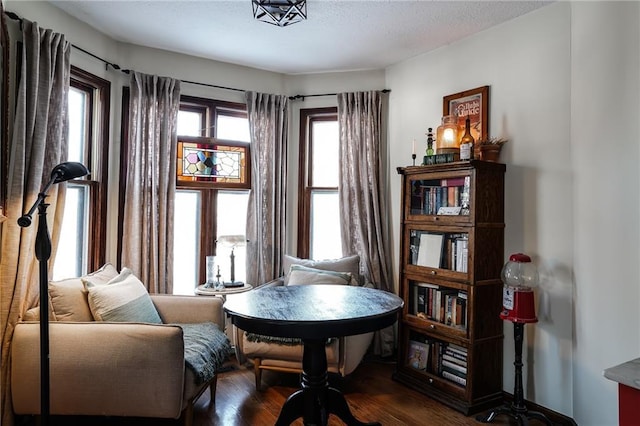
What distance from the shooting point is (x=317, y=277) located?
3.17 metres

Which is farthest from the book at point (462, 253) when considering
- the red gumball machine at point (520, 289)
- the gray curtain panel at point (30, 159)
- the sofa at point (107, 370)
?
the gray curtain panel at point (30, 159)

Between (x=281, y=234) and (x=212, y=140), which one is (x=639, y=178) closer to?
(x=281, y=234)

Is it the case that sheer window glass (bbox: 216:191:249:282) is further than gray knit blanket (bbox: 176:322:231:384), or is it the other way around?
sheer window glass (bbox: 216:191:249:282)

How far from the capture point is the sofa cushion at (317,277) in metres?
3.14

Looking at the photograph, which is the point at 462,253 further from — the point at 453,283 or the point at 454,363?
the point at 454,363

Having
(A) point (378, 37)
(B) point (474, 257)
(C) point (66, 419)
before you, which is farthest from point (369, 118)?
(C) point (66, 419)

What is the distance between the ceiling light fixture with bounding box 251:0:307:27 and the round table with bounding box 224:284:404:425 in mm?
1732

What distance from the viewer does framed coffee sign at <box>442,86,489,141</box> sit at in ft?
9.68

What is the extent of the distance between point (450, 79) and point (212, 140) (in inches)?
83.3

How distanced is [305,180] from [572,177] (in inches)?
89.6

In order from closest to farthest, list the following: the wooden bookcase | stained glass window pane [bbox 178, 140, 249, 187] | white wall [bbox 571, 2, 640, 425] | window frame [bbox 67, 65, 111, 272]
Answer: white wall [bbox 571, 2, 640, 425] → the wooden bookcase → window frame [bbox 67, 65, 111, 272] → stained glass window pane [bbox 178, 140, 249, 187]

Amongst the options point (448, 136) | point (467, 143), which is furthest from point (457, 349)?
point (448, 136)

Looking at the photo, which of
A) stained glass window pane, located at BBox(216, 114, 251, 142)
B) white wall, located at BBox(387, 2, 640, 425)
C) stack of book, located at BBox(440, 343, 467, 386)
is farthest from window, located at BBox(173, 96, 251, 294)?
white wall, located at BBox(387, 2, 640, 425)

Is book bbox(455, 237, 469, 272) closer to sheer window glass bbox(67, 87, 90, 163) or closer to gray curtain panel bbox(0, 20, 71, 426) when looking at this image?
gray curtain panel bbox(0, 20, 71, 426)
